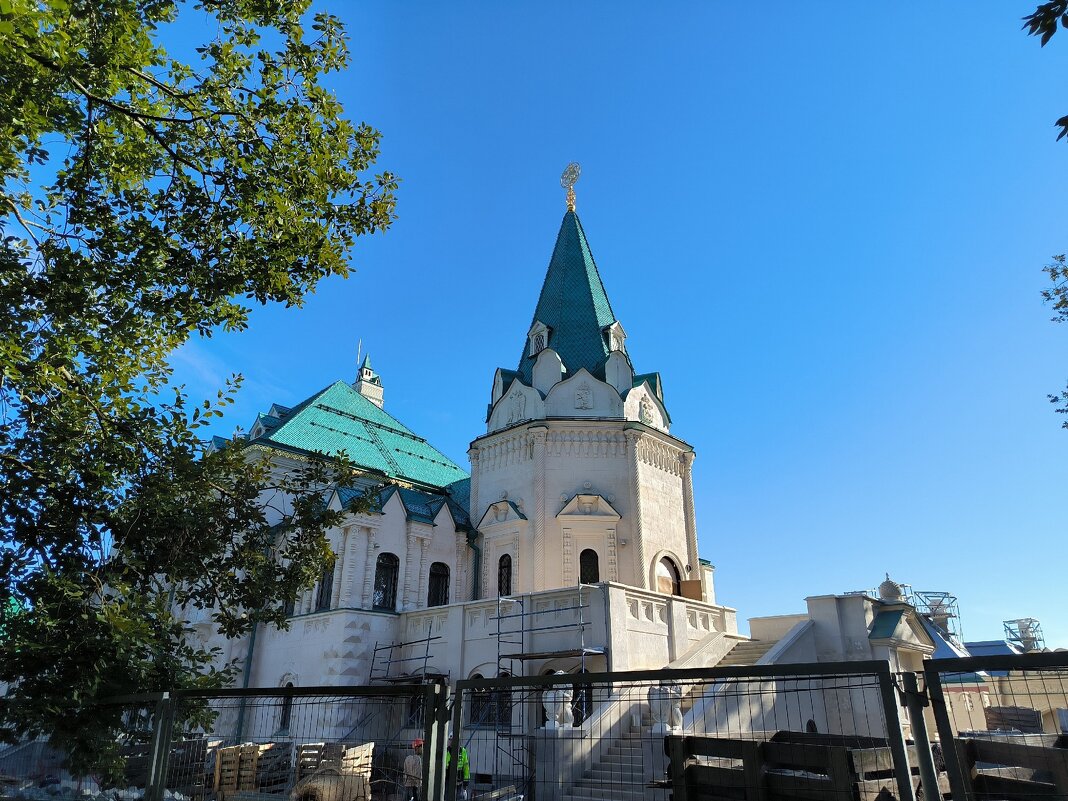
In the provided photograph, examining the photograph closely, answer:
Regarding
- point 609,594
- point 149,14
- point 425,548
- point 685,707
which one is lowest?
point 685,707

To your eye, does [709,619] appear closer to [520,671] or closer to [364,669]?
[520,671]

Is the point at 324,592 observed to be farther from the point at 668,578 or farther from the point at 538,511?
the point at 668,578

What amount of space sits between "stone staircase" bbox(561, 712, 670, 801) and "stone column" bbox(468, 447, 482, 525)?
13.0m

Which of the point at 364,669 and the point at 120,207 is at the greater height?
the point at 120,207

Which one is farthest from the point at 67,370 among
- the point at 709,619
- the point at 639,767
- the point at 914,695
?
the point at 709,619

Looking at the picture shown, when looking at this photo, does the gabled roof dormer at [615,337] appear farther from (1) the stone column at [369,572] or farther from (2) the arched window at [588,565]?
(1) the stone column at [369,572]

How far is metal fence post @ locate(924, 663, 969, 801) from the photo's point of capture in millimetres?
4473

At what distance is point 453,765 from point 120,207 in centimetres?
849

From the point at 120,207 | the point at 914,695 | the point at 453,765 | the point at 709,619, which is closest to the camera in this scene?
the point at 914,695

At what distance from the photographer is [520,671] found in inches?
804

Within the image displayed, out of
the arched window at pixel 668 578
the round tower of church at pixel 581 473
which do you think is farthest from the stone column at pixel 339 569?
the arched window at pixel 668 578

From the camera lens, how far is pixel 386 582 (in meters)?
26.3

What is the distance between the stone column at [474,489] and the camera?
28.1 meters

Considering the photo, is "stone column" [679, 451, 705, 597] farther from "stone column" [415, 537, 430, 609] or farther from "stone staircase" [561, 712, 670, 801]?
"stone staircase" [561, 712, 670, 801]
